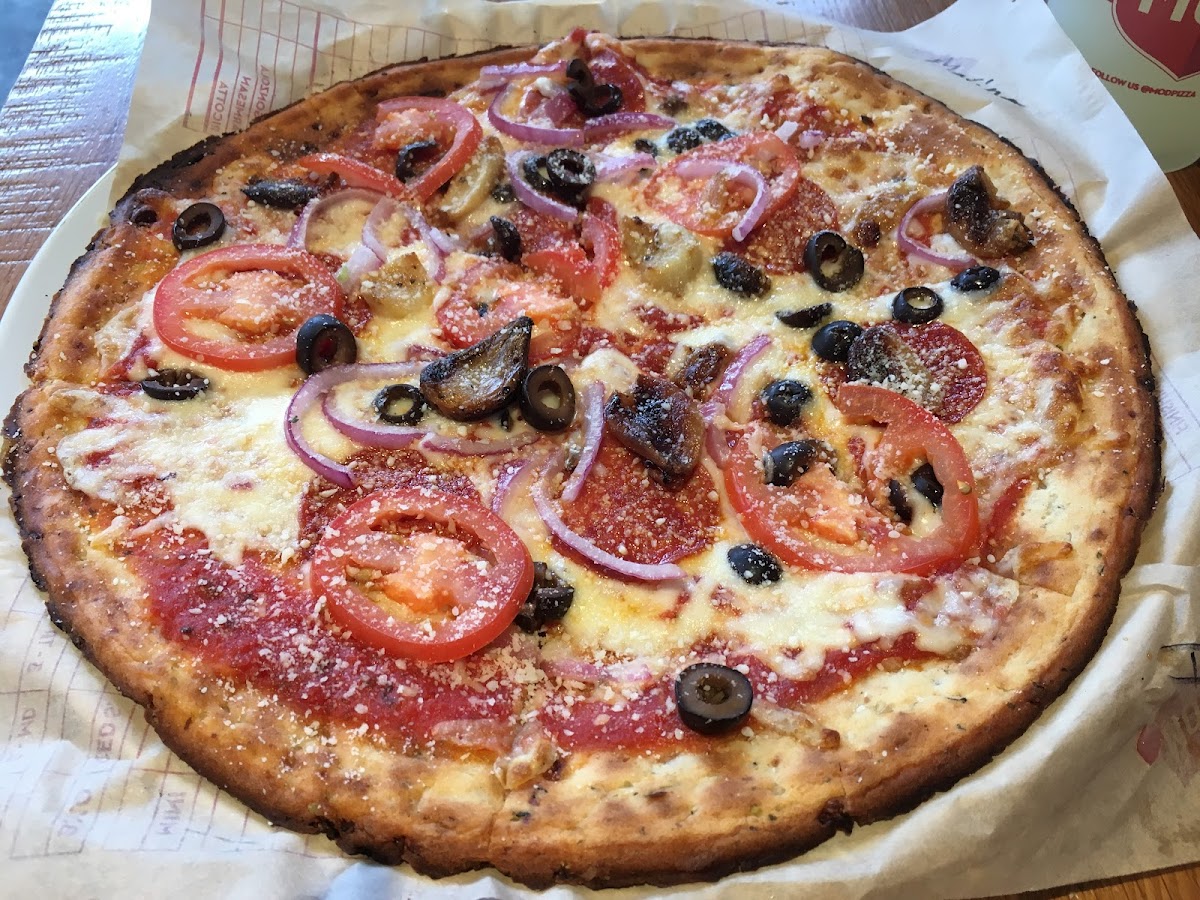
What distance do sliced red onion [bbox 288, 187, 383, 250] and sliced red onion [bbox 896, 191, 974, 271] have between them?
2.13 metres

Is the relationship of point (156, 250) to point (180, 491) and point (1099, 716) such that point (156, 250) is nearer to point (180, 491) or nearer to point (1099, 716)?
point (180, 491)

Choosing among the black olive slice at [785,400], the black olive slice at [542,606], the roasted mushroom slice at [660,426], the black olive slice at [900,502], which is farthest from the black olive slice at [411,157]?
the black olive slice at [900,502]

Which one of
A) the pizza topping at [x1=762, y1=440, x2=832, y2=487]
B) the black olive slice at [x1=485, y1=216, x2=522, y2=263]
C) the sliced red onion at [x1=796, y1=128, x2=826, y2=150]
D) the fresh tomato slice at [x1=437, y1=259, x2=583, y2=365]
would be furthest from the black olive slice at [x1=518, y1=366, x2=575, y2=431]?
the sliced red onion at [x1=796, y1=128, x2=826, y2=150]

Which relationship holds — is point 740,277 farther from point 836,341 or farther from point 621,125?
point 621,125

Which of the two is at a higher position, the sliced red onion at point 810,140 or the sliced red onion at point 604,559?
the sliced red onion at point 810,140

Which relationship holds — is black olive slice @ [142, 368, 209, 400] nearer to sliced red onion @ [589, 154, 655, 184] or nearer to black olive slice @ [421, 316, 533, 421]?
black olive slice @ [421, 316, 533, 421]

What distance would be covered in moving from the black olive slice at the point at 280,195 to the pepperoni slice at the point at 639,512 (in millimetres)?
1776

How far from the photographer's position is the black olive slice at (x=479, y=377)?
128 inches

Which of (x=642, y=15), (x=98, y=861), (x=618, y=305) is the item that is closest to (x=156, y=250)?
(x=618, y=305)

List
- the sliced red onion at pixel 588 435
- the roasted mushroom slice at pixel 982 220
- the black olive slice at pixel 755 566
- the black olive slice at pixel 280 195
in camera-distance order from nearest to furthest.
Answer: the black olive slice at pixel 755 566, the sliced red onion at pixel 588 435, the roasted mushroom slice at pixel 982 220, the black olive slice at pixel 280 195

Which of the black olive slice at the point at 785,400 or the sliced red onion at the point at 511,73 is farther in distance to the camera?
the sliced red onion at the point at 511,73

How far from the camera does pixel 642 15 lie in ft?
16.7

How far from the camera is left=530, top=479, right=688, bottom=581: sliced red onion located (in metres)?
2.91

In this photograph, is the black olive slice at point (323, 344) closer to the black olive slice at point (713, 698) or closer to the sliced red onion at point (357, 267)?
the sliced red onion at point (357, 267)
